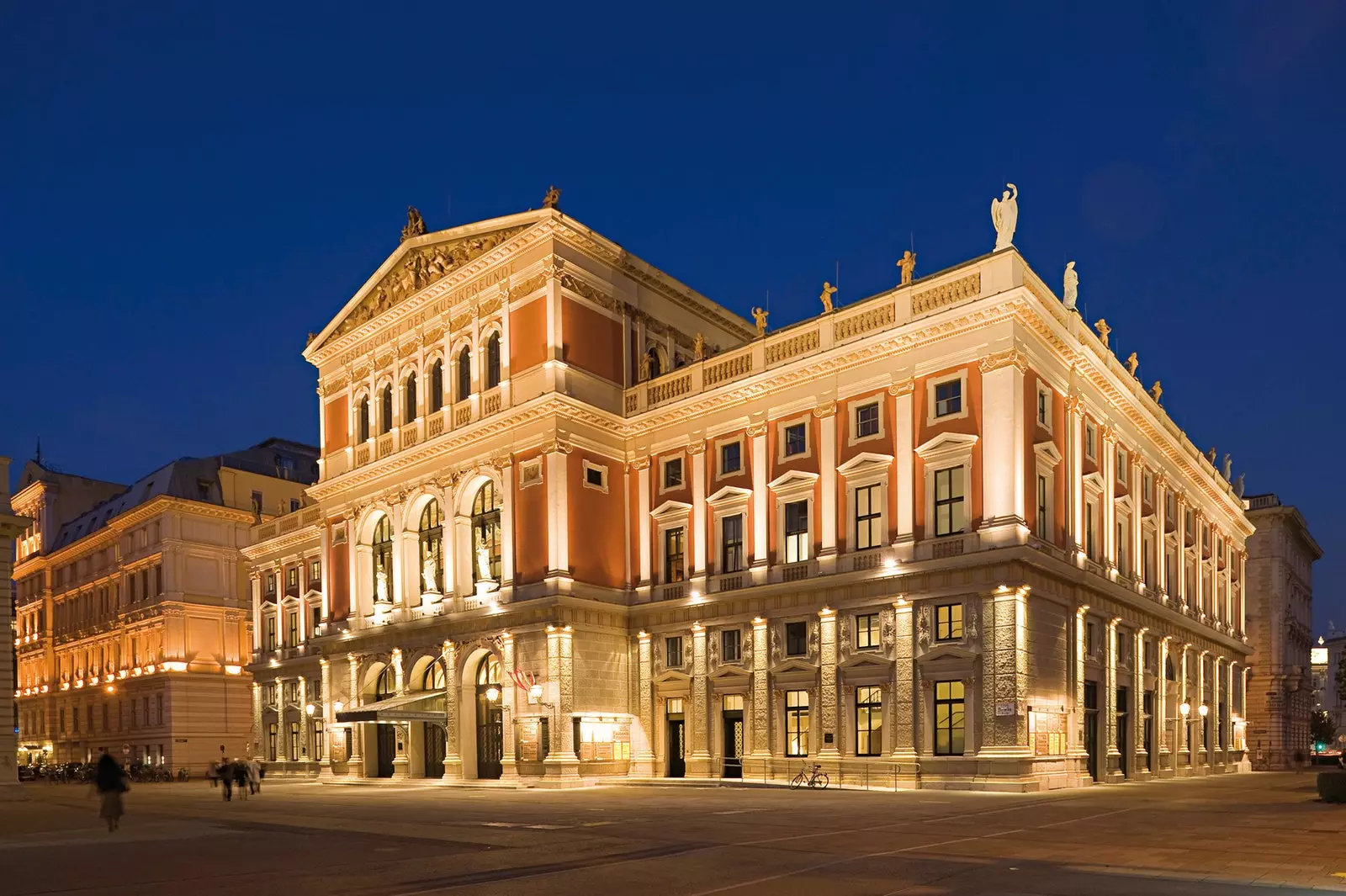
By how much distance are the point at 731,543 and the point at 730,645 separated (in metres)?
4.14

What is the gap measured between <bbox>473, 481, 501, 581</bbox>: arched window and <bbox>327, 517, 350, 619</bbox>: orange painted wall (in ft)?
35.0

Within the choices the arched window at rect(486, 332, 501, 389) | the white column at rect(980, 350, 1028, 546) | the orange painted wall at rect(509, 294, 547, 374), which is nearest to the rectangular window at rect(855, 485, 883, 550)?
the white column at rect(980, 350, 1028, 546)

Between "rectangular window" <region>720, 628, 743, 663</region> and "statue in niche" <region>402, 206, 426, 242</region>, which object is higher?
"statue in niche" <region>402, 206, 426, 242</region>

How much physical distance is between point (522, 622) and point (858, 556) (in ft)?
48.6

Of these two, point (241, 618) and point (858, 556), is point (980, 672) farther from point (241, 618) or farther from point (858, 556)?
→ point (241, 618)

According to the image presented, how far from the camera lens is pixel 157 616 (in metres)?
78.8

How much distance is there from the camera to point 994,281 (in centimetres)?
3828

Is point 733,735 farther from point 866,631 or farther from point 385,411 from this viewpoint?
point 385,411

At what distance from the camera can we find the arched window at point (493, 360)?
51.5 metres

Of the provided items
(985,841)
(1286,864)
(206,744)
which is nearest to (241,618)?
(206,744)

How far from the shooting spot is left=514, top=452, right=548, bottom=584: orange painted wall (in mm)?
47438

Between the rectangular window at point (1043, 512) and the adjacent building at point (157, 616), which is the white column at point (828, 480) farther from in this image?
the adjacent building at point (157, 616)

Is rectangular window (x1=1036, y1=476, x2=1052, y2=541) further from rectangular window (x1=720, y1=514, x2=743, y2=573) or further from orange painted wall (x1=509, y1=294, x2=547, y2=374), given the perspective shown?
orange painted wall (x1=509, y1=294, x2=547, y2=374)

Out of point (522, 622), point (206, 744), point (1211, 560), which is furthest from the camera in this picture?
point (206, 744)
